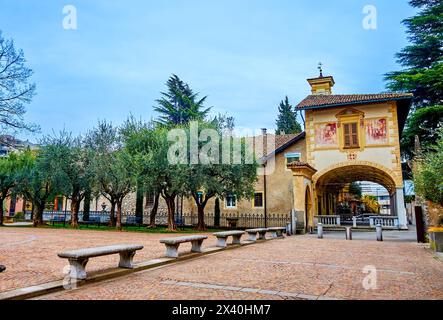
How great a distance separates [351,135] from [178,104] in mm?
22574

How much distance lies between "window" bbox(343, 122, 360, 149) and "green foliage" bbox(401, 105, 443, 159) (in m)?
4.23

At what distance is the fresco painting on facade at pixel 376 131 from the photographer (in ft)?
80.3

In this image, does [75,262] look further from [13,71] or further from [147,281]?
[13,71]

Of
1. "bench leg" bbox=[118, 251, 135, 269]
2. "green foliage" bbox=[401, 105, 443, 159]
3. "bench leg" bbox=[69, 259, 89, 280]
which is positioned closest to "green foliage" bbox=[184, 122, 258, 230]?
"green foliage" bbox=[401, 105, 443, 159]

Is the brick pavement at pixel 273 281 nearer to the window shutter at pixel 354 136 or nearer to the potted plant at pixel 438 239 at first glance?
the potted plant at pixel 438 239

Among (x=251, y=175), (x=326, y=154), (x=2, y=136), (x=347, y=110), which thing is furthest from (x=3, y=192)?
(x=347, y=110)

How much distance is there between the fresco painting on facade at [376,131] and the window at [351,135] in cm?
83

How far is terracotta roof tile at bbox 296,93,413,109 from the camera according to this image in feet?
78.2

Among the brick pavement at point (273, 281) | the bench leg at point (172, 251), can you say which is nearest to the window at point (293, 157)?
the brick pavement at point (273, 281)

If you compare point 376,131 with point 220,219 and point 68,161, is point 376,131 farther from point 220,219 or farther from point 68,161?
point 68,161

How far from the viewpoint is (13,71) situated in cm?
1527

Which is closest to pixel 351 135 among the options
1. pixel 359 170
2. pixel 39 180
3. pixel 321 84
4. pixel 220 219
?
pixel 359 170

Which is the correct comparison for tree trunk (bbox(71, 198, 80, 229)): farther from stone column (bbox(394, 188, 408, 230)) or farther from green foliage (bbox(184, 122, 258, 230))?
stone column (bbox(394, 188, 408, 230))
